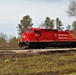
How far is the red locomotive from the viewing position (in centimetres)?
3662

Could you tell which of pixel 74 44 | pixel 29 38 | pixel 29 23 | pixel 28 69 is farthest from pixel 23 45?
pixel 29 23

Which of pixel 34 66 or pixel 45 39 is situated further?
pixel 45 39

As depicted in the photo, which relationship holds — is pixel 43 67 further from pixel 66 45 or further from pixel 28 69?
pixel 66 45

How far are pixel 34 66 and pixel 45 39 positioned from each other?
1849cm

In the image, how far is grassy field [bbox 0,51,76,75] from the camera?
1805 centimetres

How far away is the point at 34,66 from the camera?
19719 millimetres

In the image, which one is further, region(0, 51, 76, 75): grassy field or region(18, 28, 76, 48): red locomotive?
Result: region(18, 28, 76, 48): red locomotive

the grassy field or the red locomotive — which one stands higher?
the red locomotive

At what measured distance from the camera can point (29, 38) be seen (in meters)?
37.1

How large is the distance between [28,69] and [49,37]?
20194mm

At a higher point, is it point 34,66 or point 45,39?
point 45,39

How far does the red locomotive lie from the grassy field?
513 inches

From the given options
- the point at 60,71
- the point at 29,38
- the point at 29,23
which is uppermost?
the point at 29,23

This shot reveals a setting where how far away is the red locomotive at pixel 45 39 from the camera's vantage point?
36.6 meters
